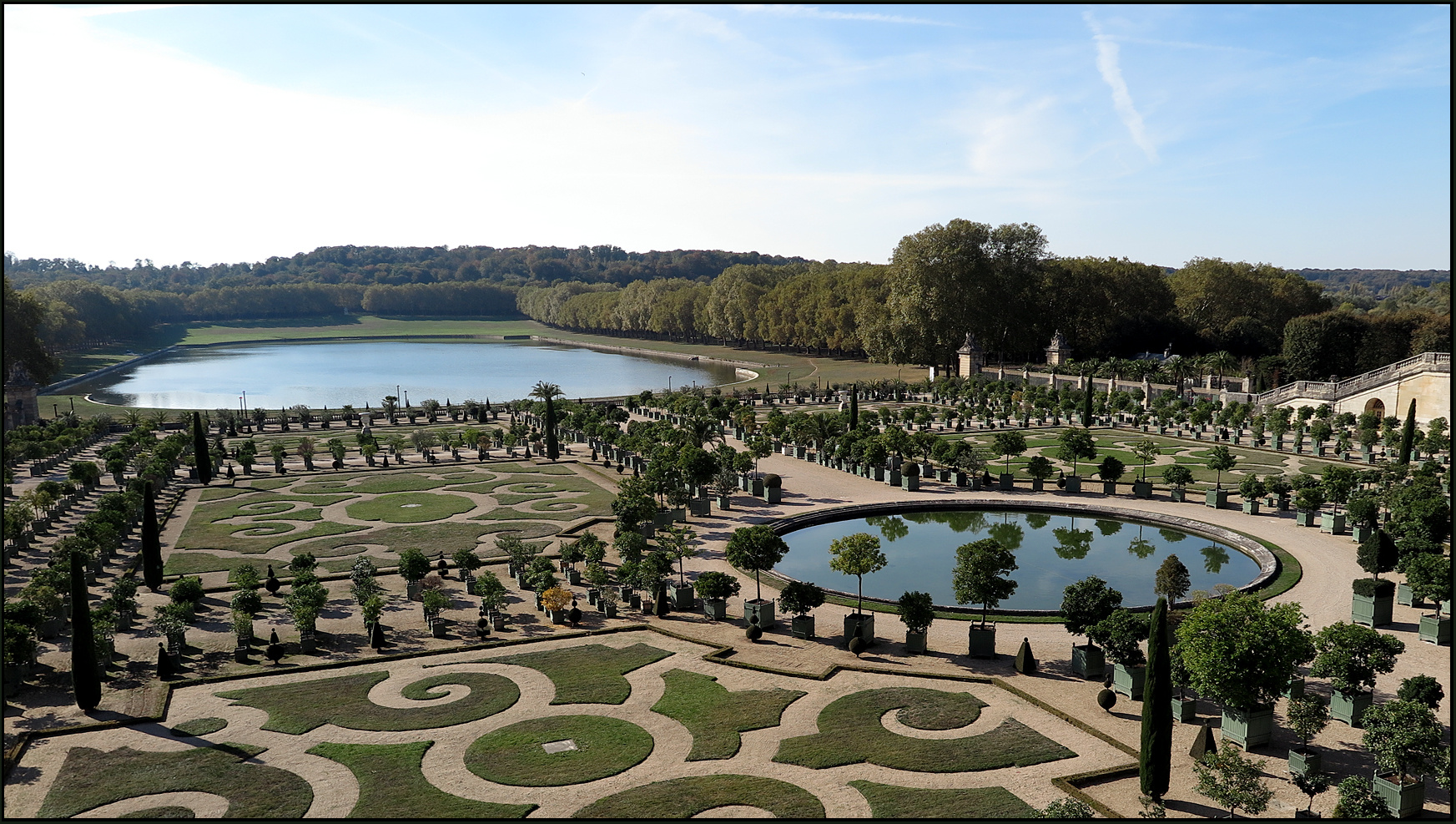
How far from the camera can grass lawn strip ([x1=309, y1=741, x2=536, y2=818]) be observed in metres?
17.0

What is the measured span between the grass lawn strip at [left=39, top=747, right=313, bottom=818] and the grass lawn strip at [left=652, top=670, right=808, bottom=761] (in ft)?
25.8

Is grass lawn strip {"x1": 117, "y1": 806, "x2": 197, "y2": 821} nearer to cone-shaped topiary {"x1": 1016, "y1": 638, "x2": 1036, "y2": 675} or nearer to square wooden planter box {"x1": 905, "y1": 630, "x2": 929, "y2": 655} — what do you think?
square wooden planter box {"x1": 905, "y1": 630, "x2": 929, "y2": 655}

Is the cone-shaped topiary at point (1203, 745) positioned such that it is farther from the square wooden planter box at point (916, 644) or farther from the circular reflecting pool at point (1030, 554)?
the circular reflecting pool at point (1030, 554)

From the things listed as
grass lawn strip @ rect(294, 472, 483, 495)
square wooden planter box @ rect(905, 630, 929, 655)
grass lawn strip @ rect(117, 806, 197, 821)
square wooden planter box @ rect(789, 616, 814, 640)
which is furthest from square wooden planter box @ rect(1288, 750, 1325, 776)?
grass lawn strip @ rect(294, 472, 483, 495)

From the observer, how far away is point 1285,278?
10300 centimetres

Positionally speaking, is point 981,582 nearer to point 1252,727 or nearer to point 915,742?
point 915,742

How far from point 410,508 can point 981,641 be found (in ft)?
96.9

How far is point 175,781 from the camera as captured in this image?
712 inches

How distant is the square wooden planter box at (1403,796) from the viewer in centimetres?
1588

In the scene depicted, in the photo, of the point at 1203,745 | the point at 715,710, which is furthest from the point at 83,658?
the point at 1203,745

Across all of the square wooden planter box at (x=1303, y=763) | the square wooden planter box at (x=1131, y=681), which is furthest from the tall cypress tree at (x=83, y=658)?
the square wooden planter box at (x=1303, y=763)

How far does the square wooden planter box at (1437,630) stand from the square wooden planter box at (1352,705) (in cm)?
644

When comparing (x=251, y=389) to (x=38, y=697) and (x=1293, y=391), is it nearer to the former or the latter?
(x=38, y=697)

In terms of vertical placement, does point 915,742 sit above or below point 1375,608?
below
